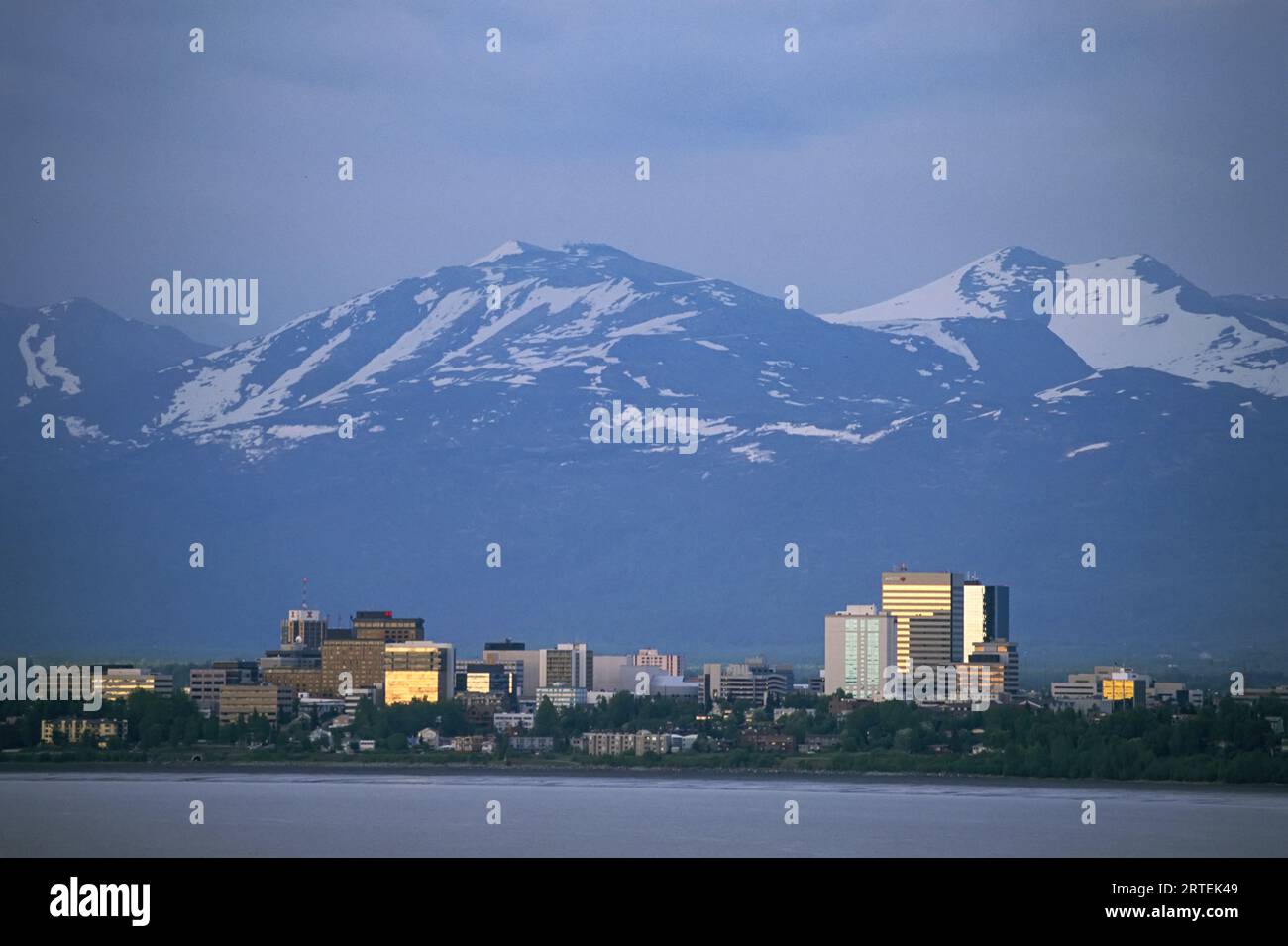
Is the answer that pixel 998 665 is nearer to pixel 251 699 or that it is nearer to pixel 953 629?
pixel 953 629

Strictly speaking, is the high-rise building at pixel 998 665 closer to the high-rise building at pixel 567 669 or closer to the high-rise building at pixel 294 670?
the high-rise building at pixel 567 669

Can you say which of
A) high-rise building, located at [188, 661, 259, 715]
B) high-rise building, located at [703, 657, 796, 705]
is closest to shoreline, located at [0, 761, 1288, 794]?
high-rise building, located at [188, 661, 259, 715]

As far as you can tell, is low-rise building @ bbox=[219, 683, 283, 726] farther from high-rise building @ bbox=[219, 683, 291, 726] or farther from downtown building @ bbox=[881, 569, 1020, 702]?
downtown building @ bbox=[881, 569, 1020, 702]

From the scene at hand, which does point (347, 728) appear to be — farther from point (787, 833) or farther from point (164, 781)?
point (787, 833)

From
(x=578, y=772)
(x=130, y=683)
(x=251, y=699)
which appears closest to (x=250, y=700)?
(x=251, y=699)
